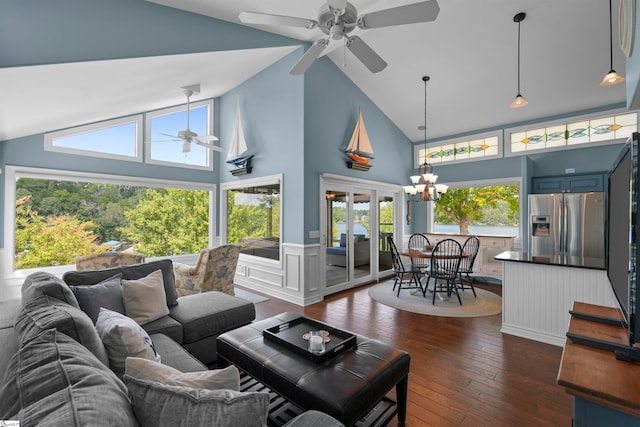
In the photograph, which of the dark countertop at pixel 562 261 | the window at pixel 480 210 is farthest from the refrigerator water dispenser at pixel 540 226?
the dark countertop at pixel 562 261

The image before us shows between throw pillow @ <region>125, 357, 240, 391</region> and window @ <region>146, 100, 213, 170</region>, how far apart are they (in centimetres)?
457

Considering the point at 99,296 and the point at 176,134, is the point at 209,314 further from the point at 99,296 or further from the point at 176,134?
the point at 176,134

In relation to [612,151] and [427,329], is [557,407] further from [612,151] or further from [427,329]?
[612,151]

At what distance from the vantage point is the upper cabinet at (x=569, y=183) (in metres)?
4.97

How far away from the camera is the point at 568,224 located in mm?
4703

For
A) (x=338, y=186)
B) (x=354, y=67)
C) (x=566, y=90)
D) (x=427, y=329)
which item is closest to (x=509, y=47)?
(x=566, y=90)

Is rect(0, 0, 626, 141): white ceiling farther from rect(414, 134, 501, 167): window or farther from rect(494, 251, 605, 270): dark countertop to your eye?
rect(494, 251, 605, 270): dark countertop

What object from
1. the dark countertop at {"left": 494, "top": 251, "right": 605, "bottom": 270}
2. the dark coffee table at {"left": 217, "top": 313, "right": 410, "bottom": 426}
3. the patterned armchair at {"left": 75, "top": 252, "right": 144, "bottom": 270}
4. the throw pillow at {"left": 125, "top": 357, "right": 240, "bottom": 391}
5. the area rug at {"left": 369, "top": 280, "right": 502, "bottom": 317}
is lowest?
the area rug at {"left": 369, "top": 280, "right": 502, "bottom": 317}

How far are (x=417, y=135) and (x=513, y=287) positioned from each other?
4.62 meters

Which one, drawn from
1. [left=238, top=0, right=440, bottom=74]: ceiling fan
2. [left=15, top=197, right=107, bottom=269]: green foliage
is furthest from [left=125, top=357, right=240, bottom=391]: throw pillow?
[left=15, top=197, right=107, bottom=269]: green foliage

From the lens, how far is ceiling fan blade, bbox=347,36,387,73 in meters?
2.45

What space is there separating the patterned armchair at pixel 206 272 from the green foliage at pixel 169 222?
192 centimetres

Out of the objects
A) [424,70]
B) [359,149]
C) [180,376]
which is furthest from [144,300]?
[424,70]

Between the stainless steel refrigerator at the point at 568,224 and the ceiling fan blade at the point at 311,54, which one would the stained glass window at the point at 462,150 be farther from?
the ceiling fan blade at the point at 311,54
